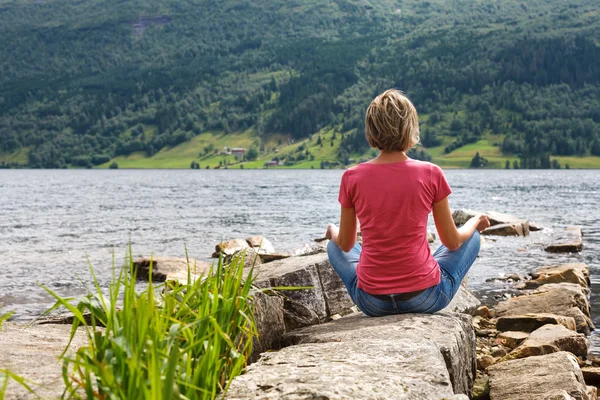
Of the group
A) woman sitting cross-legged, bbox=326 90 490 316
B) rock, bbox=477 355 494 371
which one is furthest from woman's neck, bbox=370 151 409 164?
rock, bbox=477 355 494 371

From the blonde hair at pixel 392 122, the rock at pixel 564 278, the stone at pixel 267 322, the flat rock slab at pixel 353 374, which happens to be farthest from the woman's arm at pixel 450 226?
the rock at pixel 564 278

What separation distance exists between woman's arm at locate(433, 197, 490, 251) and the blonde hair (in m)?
0.70

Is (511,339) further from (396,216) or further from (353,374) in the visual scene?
(353,374)

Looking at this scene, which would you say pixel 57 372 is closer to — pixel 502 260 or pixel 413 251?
pixel 413 251

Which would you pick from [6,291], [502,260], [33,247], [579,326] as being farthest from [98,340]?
[33,247]

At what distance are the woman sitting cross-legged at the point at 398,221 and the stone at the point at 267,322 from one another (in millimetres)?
977

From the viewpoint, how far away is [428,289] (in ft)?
23.8

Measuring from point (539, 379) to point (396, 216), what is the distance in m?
2.80

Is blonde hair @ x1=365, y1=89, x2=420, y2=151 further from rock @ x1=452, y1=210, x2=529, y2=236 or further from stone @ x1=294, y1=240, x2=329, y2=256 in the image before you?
rock @ x1=452, y1=210, x2=529, y2=236

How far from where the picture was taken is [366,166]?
7.14m

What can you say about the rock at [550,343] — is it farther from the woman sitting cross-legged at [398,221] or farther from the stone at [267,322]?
the stone at [267,322]

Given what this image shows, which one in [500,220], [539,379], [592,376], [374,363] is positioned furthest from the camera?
[500,220]

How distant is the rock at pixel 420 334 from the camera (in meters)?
6.13

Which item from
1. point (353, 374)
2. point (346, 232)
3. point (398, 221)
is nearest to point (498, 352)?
point (346, 232)
